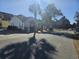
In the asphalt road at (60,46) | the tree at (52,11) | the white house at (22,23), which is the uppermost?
the tree at (52,11)

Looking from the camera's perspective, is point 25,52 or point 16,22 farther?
point 16,22

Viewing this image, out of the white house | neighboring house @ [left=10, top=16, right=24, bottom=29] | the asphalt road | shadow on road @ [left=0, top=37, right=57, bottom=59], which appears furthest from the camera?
neighboring house @ [left=10, top=16, right=24, bottom=29]

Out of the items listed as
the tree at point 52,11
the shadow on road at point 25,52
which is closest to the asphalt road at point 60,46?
the shadow on road at point 25,52

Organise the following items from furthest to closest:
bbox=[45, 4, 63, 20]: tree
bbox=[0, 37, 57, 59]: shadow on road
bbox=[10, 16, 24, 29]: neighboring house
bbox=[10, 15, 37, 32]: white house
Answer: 1. bbox=[10, 16, 24, 29]: neighboring house
2. bbox=[10, 15, 37, 32]: white house
3. bbox=[45, 4, 63, 20]: tree
4. bbox=[0, 37, 57, 59]: shadow on road

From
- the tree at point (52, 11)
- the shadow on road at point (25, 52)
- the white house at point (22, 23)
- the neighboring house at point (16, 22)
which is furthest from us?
the neighboring house at point (16, 22)

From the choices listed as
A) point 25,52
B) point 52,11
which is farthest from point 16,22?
point 25,52

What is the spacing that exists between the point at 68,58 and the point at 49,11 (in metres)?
54.9

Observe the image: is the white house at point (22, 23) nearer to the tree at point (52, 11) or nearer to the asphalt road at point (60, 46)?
the tree at point (52, 11)

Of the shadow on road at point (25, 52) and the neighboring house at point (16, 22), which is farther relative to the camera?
the neighboring house at point (16, 22)

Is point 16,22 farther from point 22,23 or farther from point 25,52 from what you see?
point 25,52

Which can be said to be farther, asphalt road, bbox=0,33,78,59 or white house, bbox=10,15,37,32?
white house, bbox=10,15,37,32

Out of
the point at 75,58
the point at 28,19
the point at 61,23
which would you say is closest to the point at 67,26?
the point at 61,23

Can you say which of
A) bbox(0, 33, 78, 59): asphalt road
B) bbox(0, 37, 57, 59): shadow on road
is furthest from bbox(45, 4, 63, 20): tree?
bbox(0, 37, 57, 59): shadow on road

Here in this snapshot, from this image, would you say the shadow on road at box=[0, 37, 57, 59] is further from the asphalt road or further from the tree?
the tree
